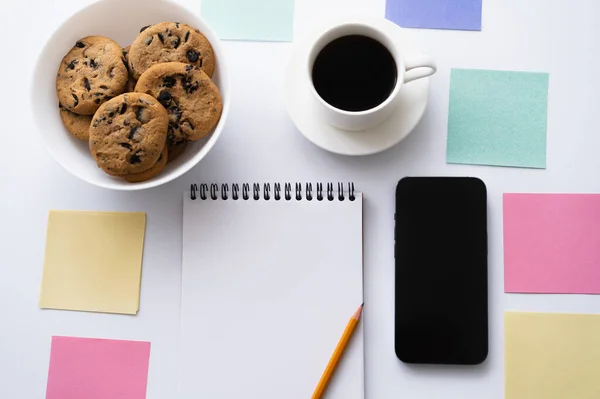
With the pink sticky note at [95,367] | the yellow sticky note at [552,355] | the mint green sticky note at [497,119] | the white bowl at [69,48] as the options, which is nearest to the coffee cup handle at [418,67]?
the mint green sticky note at [497,119]

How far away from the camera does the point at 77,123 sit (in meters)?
0.72

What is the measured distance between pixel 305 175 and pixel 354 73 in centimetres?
15

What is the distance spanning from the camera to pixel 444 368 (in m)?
0.76

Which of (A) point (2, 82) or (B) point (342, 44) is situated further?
(A) point (2, 82)

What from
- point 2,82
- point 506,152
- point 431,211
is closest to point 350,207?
point 431,211

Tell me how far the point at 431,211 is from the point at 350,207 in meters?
0.10

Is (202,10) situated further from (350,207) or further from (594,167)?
(594,167)

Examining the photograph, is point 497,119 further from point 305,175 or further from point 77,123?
point 77,123

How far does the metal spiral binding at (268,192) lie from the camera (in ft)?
2.54

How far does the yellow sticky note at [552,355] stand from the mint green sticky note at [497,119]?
0.20 metres

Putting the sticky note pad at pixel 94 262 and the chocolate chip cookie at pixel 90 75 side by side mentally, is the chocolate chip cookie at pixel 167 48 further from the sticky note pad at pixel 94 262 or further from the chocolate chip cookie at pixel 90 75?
the sticky note pad at pixel 94 262

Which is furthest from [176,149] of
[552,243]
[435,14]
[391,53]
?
[552,243]

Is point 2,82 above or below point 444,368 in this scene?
above

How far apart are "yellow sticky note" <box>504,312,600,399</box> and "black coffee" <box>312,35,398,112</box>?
33 centimetres
